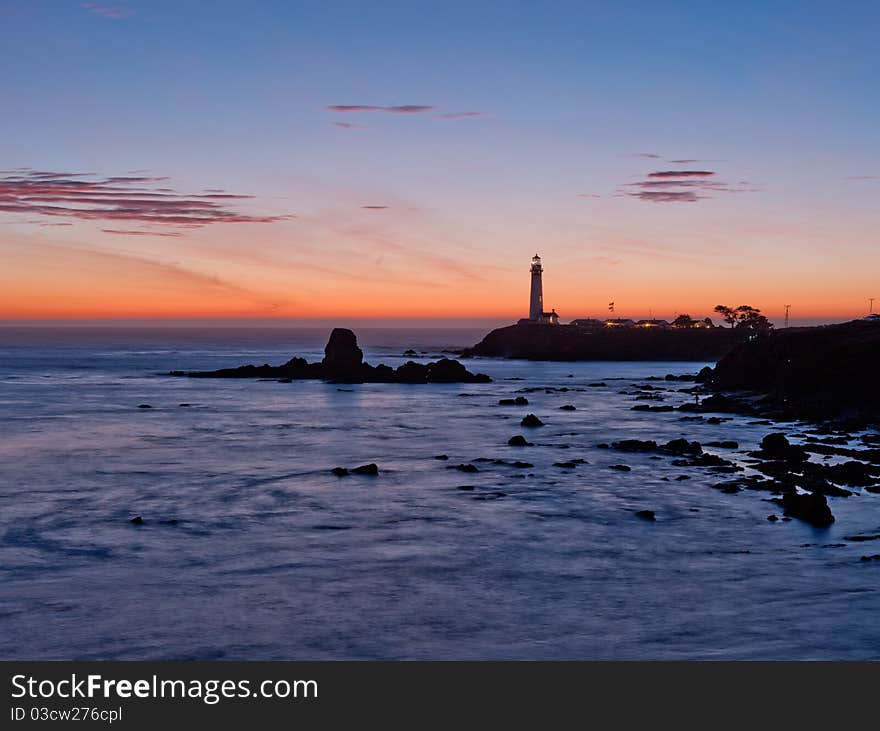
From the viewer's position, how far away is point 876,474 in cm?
2830

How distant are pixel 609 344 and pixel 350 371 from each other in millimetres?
62486

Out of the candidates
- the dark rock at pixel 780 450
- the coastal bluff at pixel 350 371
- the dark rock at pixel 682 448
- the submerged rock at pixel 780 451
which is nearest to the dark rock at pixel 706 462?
the dark rock at pixel 682 448

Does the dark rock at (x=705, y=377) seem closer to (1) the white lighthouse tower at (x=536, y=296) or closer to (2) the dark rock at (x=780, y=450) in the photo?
(2) the dark rock at (x=780, y=450)

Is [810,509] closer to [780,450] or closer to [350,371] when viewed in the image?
[780,450]

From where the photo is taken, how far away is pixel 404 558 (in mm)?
20297

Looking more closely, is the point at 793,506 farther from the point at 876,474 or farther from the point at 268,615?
the point at 268,615

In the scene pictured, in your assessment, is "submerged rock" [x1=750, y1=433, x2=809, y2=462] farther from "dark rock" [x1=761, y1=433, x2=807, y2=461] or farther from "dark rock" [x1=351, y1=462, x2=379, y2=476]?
"dark rock" [x1=351, y1=462, x2=379, y2=476]

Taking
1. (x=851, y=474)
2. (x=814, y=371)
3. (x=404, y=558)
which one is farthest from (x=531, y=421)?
(x=404, y=558)

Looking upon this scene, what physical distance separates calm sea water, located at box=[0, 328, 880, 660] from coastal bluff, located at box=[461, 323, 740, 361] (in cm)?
9168

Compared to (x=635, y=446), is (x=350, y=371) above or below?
above

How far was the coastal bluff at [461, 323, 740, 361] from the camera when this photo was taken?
133 m

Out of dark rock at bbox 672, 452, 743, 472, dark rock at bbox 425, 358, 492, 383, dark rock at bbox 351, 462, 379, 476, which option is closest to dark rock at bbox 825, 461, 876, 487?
dark rock at bbox 672, 452, 743, 472
